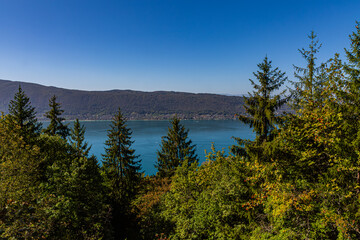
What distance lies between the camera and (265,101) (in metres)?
11.9

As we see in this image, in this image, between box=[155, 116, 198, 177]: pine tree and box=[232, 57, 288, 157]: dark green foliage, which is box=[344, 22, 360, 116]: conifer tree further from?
box=[155, 116, 198, 177]: pine tree

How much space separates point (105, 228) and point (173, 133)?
63.1 ft

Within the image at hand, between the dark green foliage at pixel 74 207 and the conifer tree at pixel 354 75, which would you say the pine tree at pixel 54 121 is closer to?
the dark green foliage at pixel 74 207

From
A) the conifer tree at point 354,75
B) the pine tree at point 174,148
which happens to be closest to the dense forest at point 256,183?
the conifer tree at point 354,75

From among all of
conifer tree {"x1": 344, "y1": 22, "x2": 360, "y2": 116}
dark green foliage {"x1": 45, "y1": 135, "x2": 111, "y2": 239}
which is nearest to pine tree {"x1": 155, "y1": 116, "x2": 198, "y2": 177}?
dark green foliage {"x1": 45, "y1": 135, "x2": 111, "y2": 239}

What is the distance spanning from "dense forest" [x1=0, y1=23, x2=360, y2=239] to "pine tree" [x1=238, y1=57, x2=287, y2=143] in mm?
59

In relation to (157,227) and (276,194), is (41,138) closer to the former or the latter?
(157,227)

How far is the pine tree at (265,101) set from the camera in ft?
38.1

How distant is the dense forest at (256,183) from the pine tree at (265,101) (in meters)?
0.06

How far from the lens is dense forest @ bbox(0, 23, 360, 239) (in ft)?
20.1

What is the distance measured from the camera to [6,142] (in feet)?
37.5

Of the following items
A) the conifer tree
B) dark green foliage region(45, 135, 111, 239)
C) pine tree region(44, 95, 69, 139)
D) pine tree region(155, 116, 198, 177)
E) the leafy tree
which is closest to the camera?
the conifer tree

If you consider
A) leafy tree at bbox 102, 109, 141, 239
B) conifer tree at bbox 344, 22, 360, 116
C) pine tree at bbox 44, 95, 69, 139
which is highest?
A: conifer tree at bbox 344, 22, 360, 116

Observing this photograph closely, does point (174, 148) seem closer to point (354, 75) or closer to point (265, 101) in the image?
point (265, 101)
